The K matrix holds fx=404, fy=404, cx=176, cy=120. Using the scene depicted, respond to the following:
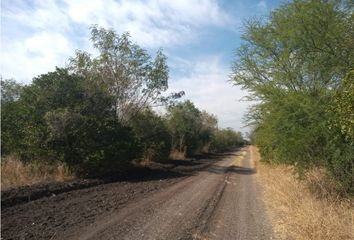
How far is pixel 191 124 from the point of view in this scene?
46.6 m

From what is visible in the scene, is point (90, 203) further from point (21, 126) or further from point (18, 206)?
point (21, 126)

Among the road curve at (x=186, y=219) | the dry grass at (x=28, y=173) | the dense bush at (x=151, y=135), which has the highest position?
the dense bush at (x=151, y=135)

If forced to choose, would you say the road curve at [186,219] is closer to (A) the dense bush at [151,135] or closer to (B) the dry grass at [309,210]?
(B) the dry grass at [309,210]

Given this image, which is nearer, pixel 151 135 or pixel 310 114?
pixel 310 114

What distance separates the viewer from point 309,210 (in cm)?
962

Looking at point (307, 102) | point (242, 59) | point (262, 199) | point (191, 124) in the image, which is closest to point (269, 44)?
point (242, 59)

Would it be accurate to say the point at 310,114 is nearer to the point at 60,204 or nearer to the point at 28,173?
the point at 60,204

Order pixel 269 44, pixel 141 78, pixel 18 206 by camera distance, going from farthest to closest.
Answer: pixel 141 78 → pixel 269 44 → pixel 18 206

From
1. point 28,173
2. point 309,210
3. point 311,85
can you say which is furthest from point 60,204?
point 311,85

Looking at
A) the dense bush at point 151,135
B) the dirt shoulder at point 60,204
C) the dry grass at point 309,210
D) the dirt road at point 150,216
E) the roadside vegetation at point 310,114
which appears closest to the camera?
the dry grass at point 309,210

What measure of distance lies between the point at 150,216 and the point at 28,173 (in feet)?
25.2

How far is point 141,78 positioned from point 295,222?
18.7 metres

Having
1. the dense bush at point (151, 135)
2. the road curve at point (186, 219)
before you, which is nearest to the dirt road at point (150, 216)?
the road curve at point (186, 219)

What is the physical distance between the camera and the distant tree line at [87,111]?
17781mm
